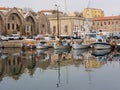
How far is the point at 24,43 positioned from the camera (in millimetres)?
65000

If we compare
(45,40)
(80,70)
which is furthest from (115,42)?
(80,70)

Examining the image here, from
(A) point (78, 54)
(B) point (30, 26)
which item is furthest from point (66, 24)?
(A) point (78, 54)

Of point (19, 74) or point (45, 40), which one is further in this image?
point (45, 40)

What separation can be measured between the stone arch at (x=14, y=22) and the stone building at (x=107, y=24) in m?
38.4

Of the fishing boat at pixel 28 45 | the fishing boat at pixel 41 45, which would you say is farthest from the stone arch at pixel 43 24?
the fishing boat at pixel 41 45

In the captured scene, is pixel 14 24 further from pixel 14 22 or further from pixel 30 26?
pixel 30 26

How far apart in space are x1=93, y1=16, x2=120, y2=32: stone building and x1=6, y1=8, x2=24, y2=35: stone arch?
38.4m

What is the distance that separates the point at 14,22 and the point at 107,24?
4439 cm

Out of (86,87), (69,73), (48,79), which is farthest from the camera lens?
(69,73)

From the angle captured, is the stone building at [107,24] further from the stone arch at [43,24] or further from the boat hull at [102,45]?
the boat hull at [102,45]

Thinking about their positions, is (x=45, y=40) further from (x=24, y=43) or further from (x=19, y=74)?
(x=19, y=74)

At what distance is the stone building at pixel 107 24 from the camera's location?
116m

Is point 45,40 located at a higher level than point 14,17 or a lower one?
lower

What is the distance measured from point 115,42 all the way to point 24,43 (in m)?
16.7
